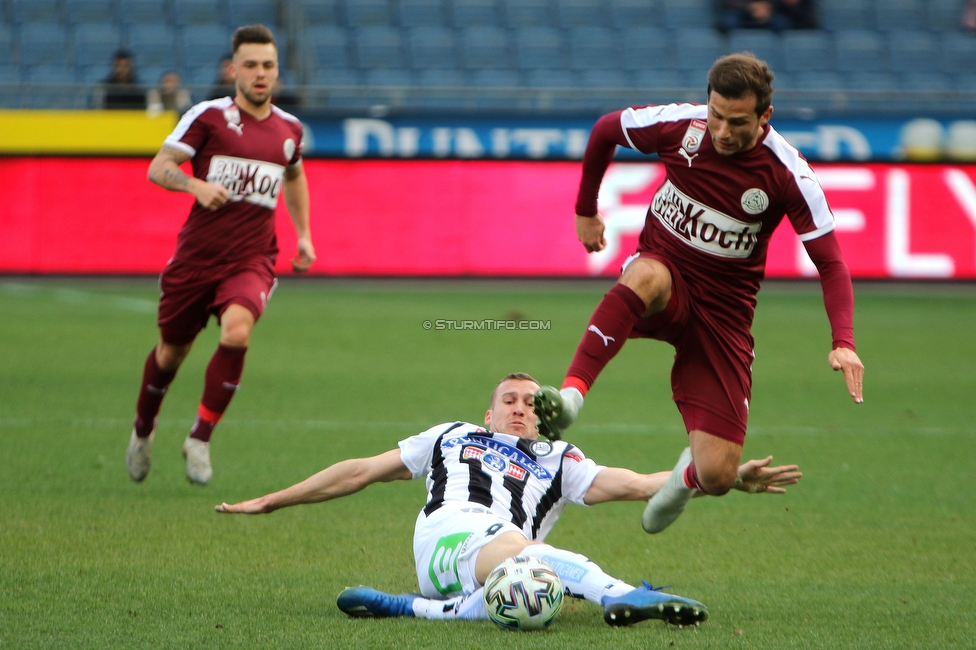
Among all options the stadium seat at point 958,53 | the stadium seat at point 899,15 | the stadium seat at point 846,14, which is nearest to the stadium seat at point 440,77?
the stadium seat at point 846,14

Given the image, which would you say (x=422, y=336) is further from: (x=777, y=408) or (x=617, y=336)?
(x=617, y=336)

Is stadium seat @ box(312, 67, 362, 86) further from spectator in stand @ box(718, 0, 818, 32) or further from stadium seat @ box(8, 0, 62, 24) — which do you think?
spectator in stand @ box(718, 0, 818, 32)

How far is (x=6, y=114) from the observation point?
1527 cm

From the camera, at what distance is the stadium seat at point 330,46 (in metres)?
18.9

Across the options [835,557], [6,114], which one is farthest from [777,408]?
[6,114]

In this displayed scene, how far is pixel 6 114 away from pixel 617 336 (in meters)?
12.9

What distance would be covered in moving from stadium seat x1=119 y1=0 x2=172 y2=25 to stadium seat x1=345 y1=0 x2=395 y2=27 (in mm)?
2869

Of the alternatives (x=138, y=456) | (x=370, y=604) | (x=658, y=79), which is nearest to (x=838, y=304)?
(x=370, y=604)

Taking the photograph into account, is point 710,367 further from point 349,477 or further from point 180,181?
point 180,181

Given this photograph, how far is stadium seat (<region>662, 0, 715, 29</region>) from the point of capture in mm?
20266

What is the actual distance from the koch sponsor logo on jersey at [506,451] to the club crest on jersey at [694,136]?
1388 millimetres

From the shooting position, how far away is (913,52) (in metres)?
20.0

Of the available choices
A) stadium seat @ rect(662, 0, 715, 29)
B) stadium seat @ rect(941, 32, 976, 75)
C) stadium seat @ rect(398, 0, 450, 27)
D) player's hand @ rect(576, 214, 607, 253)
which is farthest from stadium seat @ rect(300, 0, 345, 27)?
player's hand @ rect(576, 214, 607, 253)

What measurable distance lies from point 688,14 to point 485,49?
3.64m
